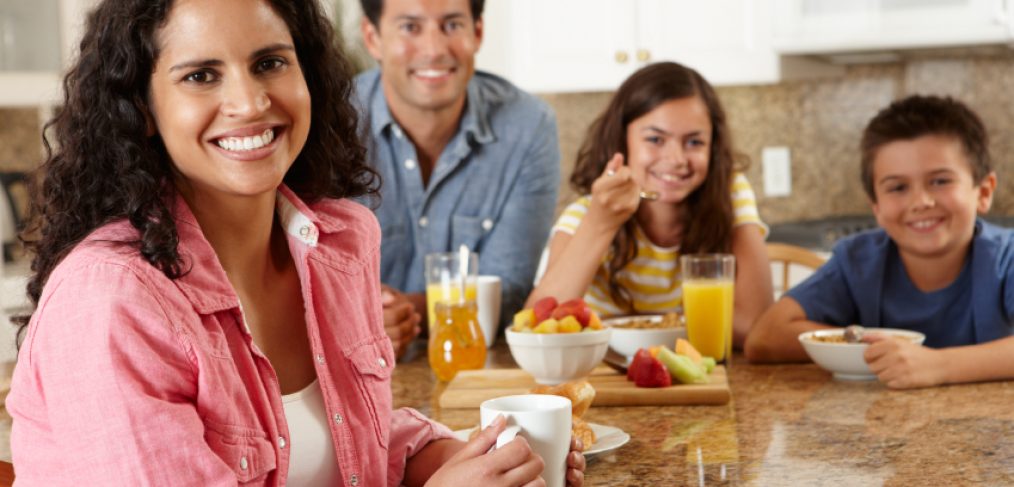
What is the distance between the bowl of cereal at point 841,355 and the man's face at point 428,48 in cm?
98

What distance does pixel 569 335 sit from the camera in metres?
1.60

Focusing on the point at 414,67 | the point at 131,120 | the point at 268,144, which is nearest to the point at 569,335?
the point at 268,144

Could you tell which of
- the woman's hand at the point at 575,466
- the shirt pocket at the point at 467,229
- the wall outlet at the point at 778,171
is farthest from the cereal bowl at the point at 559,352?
the wall outlet at the point at 778,171

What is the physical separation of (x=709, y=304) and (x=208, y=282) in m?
0.96

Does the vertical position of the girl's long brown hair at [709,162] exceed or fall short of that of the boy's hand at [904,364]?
it exceeds it

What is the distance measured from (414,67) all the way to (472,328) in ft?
2.58

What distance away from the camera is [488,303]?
6.56ft

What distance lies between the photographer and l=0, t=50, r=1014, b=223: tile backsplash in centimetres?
Answer: 392

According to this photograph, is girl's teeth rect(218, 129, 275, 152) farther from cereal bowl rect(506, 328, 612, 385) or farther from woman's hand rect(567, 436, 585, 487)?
cereal bowl rect(506, 328, 612, 385)

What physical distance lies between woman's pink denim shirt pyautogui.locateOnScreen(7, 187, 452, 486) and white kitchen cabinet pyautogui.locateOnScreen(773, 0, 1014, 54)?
2.59 meters

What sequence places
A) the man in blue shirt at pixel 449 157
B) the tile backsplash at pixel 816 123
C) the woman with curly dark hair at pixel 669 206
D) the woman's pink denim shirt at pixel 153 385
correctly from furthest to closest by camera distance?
1. the tile backsplash at pixel 816 123
2. the man in blue shirt at pixel 449 157
3. the woman with curly dark hair at pixel 669 206
4. the woman's pink denim shirt at pixel 153 385

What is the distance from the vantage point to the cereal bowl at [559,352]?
1.60 meters

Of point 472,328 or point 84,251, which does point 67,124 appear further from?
point 472,328

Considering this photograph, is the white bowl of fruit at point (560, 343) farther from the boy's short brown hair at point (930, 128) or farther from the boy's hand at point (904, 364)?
the boy's short brown hair at point (930, 128)
